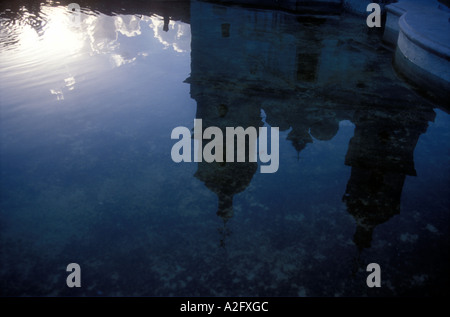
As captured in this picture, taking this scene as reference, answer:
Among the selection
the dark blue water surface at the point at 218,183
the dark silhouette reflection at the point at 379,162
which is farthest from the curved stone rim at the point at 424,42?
the dark silhouette reflection at the point at 379,162

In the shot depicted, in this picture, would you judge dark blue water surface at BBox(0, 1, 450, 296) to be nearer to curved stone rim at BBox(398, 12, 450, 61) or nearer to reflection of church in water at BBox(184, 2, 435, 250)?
reflection of church in water at BBox(184, 2, 435, 250)

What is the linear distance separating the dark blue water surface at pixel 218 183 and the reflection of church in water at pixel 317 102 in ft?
0.15

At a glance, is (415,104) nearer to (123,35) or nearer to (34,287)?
(34,287)

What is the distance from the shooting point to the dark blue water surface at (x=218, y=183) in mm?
4547

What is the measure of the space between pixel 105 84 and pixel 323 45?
9477 millimetres

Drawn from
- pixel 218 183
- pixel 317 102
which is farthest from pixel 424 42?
pixel 218 183

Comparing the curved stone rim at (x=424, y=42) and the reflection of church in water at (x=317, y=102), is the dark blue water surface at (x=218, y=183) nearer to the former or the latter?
the reflection of church in water at (x=317, y=102)

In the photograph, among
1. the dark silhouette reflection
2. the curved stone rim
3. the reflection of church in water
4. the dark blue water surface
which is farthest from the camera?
the curved stone rim

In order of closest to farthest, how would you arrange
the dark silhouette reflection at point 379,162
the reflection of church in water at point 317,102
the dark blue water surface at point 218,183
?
1. the dark blue water surface at point 218,183
2. the dark silhouette reflection at point 379,162
3. the reflection of church in water at point 317,102

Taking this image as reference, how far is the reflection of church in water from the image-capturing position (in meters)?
6.15

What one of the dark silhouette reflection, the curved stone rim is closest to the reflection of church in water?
the dark silhouette reflection

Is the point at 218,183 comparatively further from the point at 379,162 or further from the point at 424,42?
the point at 424,42

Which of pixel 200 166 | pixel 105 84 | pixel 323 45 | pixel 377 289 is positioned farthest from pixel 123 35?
pixel 377 289

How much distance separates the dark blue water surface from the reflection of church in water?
0.15 ft
